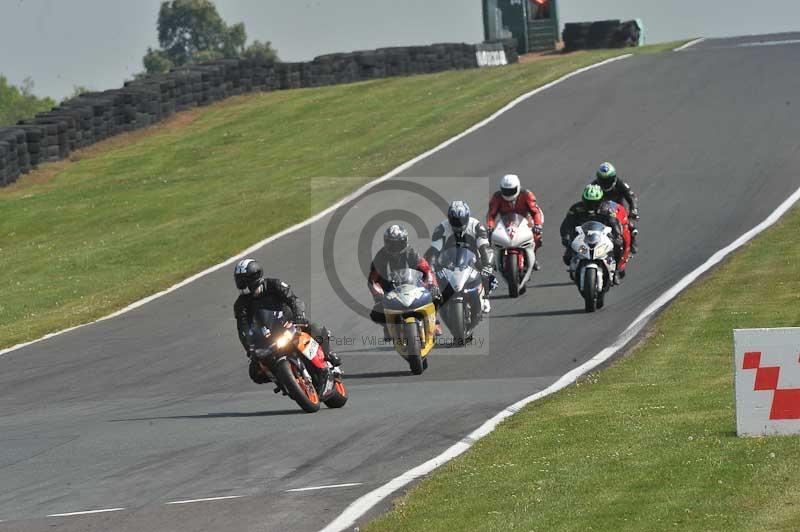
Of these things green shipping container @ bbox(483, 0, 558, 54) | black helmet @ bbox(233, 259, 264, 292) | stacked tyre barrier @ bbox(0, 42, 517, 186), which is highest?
green shipping container @ bbox(483, 0, 558, 54)

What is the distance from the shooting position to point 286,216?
29.1 meters

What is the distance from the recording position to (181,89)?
148 ft

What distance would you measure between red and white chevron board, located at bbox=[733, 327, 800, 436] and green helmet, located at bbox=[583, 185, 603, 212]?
10672 mm

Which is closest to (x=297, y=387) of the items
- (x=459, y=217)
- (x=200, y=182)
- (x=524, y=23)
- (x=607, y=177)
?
(x=459, y=217)

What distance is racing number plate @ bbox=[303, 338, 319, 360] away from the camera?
45.1 feet

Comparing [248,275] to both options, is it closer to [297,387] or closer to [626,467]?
[297,387]

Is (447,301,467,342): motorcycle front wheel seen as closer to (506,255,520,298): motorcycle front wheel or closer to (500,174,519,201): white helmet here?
(506,255,520,298): motorcycle front wheel

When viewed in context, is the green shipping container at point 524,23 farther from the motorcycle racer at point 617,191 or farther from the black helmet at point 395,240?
the black helmet at point 395,240

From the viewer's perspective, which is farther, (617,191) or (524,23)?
(524,23)

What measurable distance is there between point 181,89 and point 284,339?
32894 mm

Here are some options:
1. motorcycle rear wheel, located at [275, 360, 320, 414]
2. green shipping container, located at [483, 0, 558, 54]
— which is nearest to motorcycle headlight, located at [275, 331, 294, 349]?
motorcycle rear wheel, located at [275, 360, 320, 414]

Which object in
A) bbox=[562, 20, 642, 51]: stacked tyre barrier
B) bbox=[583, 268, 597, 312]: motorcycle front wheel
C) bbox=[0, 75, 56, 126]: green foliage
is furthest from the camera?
bbox=[0, 75, 56, 126]: green foliage

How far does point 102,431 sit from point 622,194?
11064 millimetres

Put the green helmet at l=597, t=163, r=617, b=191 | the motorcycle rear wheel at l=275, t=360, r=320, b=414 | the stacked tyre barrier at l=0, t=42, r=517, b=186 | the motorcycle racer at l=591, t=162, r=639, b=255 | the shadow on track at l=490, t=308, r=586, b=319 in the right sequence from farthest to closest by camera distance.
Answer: the stacked tyre barrier at l=0, t=42, r=517, b=186 → the green helmet at l=597, t=163, r=617, b=191 → the motorcycle racer at l=591, t=162, r=639, b=255 → the shadow on track at l=490, t=308, r=586, b=319 → the motorcycle rear wheel at l=275, t=360, r=320, b=414
